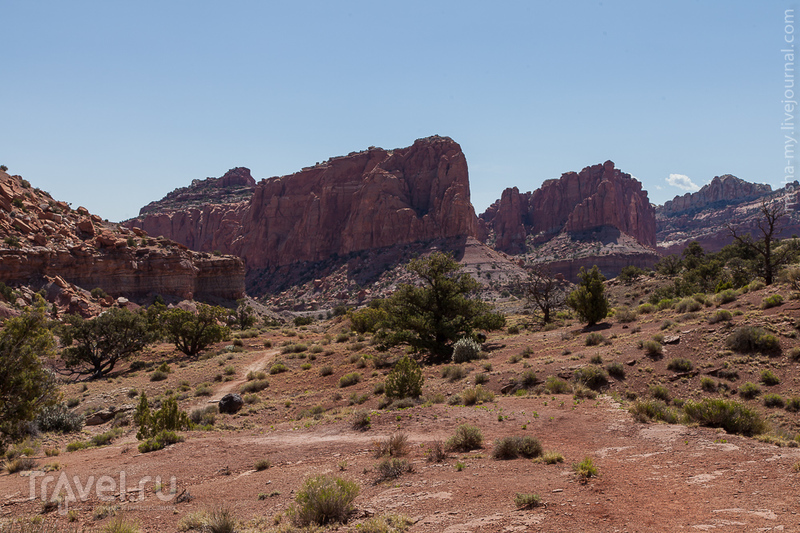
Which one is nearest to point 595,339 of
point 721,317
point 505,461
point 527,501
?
point 721,317

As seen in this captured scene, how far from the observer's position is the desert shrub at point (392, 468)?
8.51 meters

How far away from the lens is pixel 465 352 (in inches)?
903

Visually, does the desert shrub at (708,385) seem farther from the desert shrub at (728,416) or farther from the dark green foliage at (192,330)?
the dark green foliage at (192,330)

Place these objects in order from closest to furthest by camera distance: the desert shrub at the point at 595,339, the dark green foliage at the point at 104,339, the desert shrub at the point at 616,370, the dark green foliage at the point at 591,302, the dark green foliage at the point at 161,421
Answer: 1. the dark green foliage at the point at 161,421
2. the desert shrub at the point at 616,370
3. the desert shrub at the point at 595,339
4. the dark green foliage at the point at 591,302
5. the dark green foliage at the point at 104,339

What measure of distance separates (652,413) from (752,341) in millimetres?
7496

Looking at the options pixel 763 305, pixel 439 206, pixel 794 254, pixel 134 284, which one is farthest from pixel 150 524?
pixel 439 206

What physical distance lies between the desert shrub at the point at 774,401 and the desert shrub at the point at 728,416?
425 cm

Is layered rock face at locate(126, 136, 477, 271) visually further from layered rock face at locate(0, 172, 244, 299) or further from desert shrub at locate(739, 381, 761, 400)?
desert shrub at locate(739, 381, 761, 400)

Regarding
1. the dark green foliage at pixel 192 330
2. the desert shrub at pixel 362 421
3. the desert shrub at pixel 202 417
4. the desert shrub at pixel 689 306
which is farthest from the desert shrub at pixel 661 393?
the dark green foliage at pixel 192 330

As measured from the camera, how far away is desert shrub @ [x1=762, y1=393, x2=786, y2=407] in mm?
12797

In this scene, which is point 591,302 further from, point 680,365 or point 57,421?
point 57,421

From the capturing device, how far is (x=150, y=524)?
7352 mm

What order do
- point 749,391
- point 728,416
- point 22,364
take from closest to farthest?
1. point 728,416
2. point 22,364
3. point 749,391

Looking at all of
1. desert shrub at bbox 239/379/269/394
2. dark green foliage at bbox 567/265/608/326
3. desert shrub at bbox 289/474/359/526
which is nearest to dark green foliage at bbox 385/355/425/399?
desert shrub at bbox 239/379/269/394
